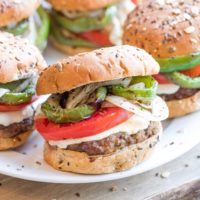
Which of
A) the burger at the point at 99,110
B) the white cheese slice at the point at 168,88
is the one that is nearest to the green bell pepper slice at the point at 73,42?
the white cheese slice at the point at 168,88

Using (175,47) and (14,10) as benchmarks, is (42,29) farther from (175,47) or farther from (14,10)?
(175,47)

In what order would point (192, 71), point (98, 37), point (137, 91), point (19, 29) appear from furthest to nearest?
point (98, 37) < point (19, 29) < point (192, 71) < point (137, 91)

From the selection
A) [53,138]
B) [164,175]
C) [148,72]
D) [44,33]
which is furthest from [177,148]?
[44,33]

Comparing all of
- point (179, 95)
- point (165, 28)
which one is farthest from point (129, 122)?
point (165, 28)

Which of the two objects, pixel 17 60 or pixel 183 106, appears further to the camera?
pixel 183 106

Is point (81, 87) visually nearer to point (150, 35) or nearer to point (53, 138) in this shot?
point (53, 138)

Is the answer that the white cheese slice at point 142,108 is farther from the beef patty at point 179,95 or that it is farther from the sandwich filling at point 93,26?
the sandwich filling at point 93,26
